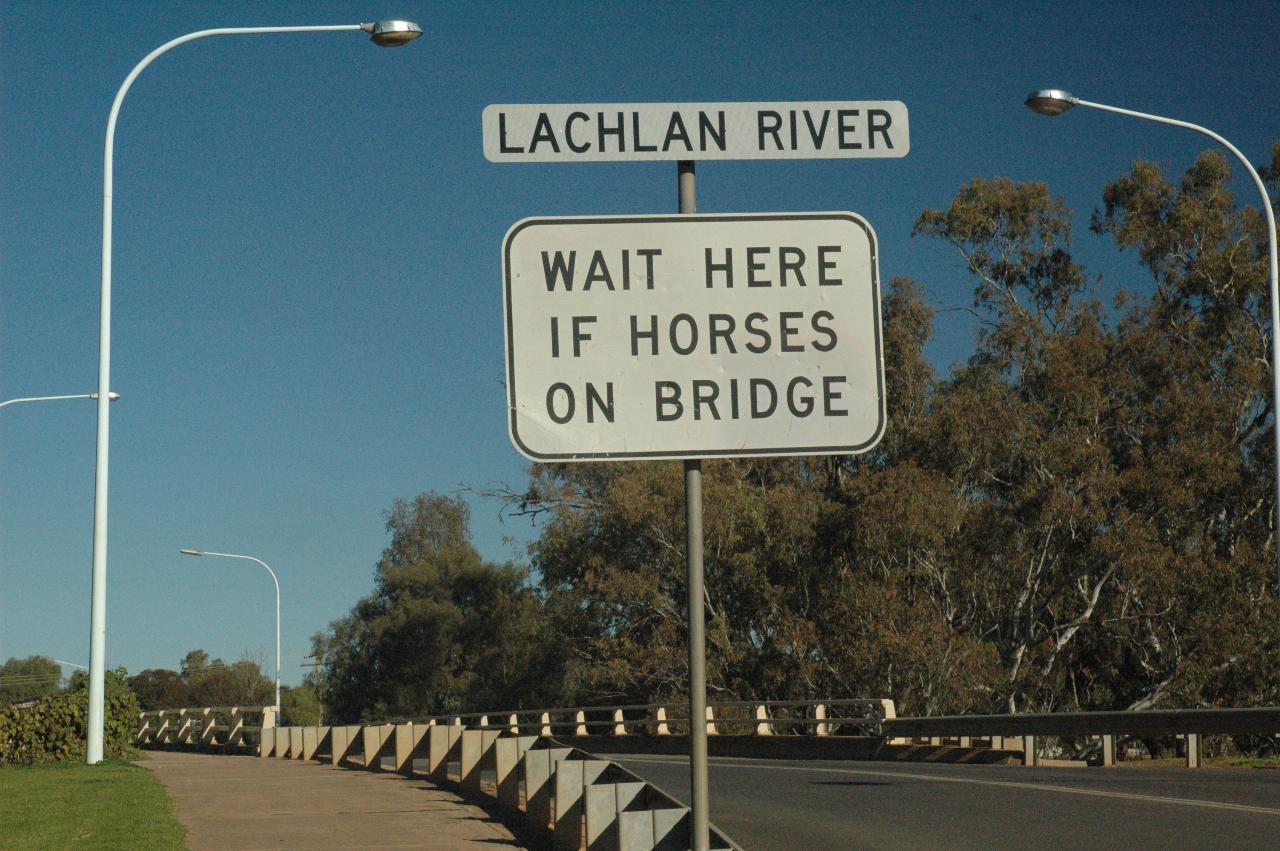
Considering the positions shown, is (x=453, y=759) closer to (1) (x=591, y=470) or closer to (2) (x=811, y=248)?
(2) (x=811, y=248)

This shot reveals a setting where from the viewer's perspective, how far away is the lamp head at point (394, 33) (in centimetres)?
1841

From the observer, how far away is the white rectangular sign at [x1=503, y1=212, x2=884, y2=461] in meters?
5.05

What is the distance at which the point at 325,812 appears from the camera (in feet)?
47.2

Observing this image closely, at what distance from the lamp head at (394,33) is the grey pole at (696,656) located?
14.0 m

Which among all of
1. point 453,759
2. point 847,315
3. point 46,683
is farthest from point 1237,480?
point 46,683

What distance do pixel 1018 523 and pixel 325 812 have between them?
1275 inches

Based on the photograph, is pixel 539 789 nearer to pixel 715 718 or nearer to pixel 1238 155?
pixel 1238 155

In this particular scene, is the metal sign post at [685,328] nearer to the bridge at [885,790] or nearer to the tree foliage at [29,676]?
the bridge at [885,790]

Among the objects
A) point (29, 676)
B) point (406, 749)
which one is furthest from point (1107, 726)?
point (29, 676)

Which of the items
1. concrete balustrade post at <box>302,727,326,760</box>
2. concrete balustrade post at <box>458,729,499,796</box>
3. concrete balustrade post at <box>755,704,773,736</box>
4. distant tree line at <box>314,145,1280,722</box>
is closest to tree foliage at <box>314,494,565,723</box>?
distant tree line at <box>314,145,1280,722</box>

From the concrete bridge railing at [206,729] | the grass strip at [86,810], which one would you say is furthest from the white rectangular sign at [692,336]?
the concrete bridge railing at [206,729]

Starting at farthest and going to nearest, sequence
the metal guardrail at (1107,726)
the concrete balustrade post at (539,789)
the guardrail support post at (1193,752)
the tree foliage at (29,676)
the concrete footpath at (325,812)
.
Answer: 1. the tree foliage at (29,676)
2. the guardrail support post at (1193,752)
3. the metal guardrail at (1107,726)
4. the concrete balustrade post at (539,789)
5. the concrete footpath at (325,812)

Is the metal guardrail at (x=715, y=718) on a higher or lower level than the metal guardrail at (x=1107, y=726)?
lower

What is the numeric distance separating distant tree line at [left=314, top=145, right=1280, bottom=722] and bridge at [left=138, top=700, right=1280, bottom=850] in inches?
663
